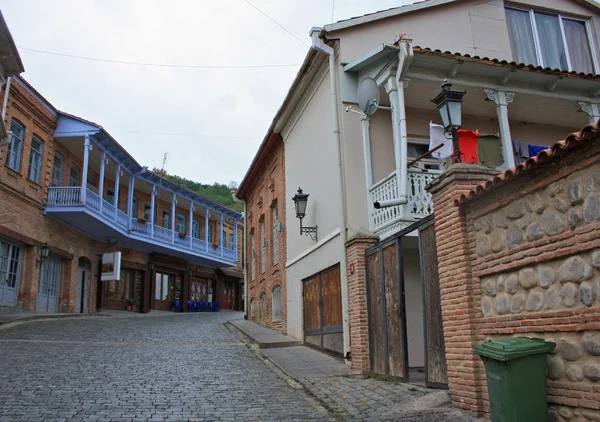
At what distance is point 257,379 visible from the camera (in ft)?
26.7

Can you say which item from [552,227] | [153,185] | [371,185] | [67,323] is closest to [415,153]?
[371,185]

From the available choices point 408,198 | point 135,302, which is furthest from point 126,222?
point 408,198

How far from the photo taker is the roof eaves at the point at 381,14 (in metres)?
10.5

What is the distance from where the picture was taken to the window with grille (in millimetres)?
17203

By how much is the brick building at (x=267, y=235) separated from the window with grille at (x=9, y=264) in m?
8.22

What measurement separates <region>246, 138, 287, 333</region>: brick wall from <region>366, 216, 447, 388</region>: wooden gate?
6.17 metres

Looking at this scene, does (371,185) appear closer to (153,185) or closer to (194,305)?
(153,185)

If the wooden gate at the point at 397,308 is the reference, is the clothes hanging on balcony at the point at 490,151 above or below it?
above

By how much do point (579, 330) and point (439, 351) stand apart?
7.60 ft

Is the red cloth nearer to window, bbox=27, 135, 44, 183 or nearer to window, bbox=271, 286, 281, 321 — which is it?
window, bbox=271, 286, 281, 321

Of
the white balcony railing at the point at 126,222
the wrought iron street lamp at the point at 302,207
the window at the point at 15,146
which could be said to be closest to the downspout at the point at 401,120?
the wrought iron street lamp at the point at 302,207

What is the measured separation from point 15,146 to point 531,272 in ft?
60.6

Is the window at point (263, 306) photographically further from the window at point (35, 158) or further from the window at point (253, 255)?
the window at point (35, 158)

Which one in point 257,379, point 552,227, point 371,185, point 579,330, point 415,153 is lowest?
point 257,379
